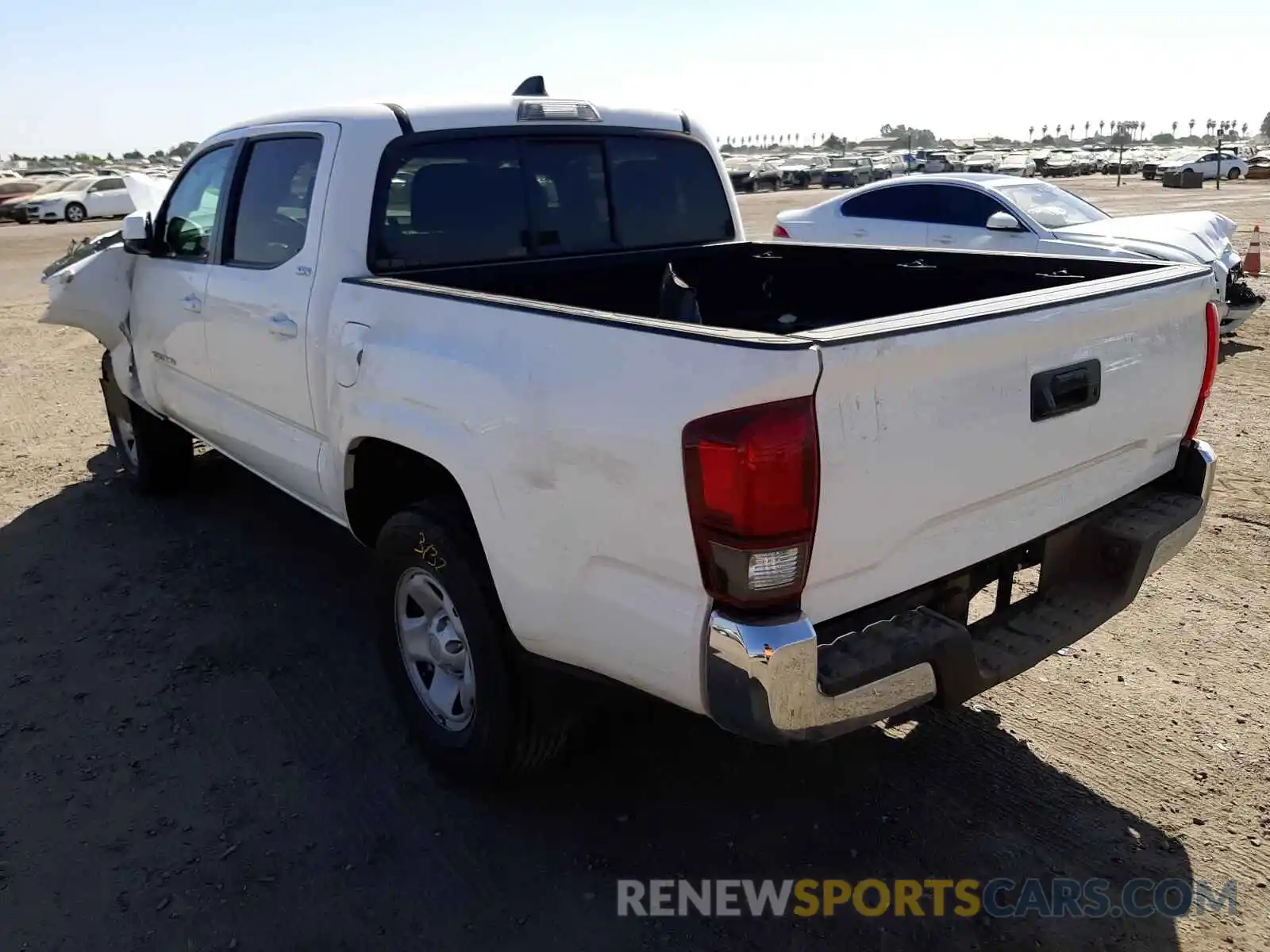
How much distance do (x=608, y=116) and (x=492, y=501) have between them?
2.30 meters

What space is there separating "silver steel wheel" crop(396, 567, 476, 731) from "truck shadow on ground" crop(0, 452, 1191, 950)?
0.26 m

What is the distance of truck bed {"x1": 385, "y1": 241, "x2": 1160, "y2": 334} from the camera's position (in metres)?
3.65

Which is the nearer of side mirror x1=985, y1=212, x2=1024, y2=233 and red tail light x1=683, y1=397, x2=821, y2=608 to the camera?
red tail light x1=683, y1=397, x2=821, y2=608

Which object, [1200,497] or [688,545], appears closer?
[688,545]

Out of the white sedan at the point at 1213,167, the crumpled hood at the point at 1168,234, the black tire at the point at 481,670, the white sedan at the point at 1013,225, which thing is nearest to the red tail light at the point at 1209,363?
the black tire at the point at 481,670

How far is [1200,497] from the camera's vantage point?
3.14 metres

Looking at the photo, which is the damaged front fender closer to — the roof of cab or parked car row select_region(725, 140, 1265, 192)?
the roof of cab

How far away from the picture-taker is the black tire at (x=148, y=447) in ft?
19.3

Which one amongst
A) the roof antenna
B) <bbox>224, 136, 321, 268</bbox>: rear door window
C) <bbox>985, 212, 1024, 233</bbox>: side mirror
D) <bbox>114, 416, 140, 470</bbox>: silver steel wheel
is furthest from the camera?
<bbox>985, 212, 1024, 233</bbox>: side mirror

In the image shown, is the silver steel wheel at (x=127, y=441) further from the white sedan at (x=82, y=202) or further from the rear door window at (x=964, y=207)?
the white sedan at (x=82, y=202)

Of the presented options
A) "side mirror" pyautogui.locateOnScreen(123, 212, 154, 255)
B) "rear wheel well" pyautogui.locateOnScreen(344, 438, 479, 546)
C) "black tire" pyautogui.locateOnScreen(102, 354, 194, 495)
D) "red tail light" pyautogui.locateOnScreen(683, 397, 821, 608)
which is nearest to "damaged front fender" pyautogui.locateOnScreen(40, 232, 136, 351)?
"side mirror" pyautogui.locateOnScreen(123, 212, 154, 255)

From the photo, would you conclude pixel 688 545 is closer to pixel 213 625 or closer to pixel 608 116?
pixel 608 116

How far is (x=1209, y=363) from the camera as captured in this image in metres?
3.13

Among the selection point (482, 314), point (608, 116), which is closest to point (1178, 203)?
point (608, 116)
